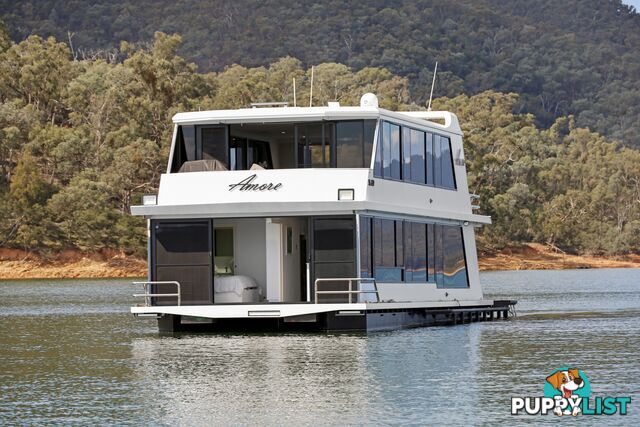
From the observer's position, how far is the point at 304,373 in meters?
22.2

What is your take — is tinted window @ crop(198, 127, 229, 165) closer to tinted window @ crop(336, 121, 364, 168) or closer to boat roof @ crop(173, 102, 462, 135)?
boat roof @ crop(173, 102, 462, 135)

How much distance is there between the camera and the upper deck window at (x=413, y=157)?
96.2 ft

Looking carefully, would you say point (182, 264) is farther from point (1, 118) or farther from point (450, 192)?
point (1, 118)

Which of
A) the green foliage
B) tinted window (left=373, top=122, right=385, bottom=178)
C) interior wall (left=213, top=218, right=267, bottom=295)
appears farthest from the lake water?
the green foliage

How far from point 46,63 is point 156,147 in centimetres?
1775

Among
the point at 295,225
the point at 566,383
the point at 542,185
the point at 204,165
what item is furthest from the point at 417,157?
the point at 542,185

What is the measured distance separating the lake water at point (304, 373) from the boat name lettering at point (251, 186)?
126 inches

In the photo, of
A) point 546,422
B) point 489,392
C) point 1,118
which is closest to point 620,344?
point 489,392

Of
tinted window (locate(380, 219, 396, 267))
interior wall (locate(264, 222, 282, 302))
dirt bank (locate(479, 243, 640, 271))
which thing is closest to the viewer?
interior wall (locate(264, 222, 282, 302))

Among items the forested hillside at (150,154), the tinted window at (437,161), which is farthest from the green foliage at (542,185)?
the tinted window at (437,161)

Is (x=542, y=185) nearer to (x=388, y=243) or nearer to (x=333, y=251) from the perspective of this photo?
(x=388, y=243)

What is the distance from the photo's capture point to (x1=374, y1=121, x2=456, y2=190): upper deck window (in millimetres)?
29328

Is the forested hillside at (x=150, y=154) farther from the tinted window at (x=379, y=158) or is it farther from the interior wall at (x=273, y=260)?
the tinted window at (x=379, y=158)

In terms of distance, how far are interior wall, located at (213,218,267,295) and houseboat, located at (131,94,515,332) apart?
0.02 m
